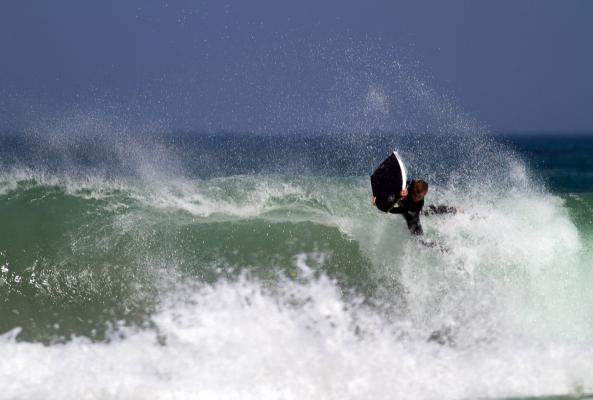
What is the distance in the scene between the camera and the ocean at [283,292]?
586 cm

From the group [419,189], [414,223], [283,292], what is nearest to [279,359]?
[283,292]

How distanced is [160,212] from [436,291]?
13.3ft

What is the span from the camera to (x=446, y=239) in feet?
25.3

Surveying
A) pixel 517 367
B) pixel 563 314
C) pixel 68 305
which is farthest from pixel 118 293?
pixel 563 314

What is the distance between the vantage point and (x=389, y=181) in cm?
711

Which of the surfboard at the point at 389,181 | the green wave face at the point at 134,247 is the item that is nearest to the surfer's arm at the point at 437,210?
the surfboard at the point at 389,181

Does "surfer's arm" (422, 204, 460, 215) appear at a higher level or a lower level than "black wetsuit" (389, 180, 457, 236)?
higher

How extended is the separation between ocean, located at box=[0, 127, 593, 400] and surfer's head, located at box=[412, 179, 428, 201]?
724mm

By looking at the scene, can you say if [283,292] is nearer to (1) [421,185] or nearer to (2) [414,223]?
(2) [414,223]

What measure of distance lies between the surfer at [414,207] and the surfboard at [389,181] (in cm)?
6

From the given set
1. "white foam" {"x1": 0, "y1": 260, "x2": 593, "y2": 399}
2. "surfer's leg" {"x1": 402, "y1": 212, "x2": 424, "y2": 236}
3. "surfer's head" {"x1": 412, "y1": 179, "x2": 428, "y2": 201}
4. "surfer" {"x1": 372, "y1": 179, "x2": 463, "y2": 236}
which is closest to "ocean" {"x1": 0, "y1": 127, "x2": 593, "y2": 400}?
"white foam" {"x1": 0, "y1": 260, "x2": 593, "y2": 399}

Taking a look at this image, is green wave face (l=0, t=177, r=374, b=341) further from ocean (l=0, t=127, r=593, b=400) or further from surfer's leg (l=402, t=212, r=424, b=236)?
surfer's leg (l=402, t=212, r=424, b=236)

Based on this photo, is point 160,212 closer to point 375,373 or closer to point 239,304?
point 239,304

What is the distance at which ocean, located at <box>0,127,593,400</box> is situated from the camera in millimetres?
5859
